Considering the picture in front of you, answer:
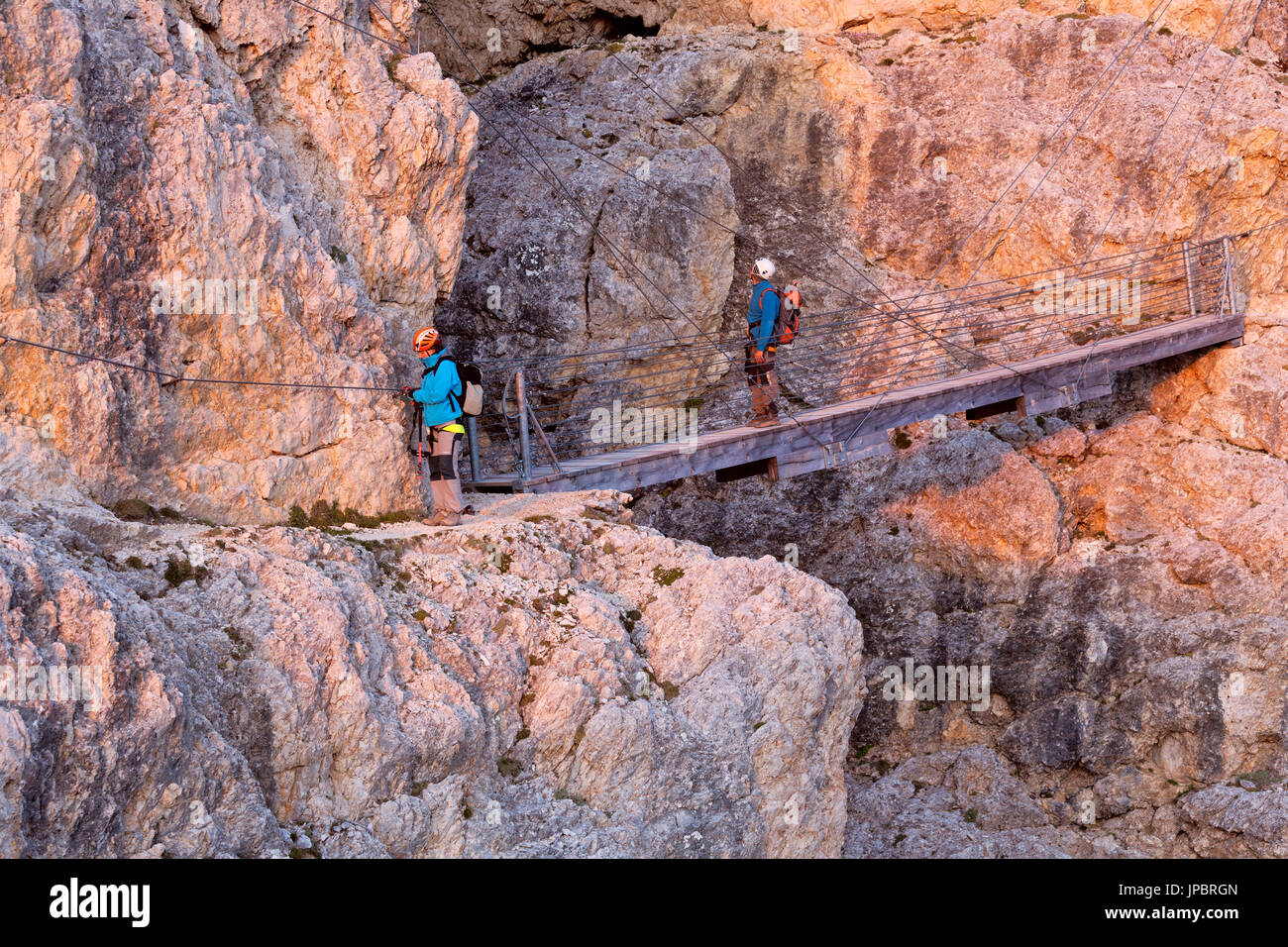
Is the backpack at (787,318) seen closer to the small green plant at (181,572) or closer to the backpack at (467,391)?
the backpack at (467,391)

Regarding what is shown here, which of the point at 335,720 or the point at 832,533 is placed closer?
the point at 335,720

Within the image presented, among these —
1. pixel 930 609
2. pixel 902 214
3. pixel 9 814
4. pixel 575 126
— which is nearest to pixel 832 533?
pixel 930 609

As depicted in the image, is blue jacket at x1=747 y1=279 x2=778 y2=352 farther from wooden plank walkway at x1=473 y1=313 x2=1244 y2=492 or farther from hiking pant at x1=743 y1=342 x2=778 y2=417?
wooden plank walkway at x1=473 y1=313 x2=1244 y2=492

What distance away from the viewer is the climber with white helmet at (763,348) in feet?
54.7

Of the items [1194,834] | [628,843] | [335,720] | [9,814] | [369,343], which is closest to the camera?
[9,814]

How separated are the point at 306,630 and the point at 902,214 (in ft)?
53.4

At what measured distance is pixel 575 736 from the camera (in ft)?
36.1

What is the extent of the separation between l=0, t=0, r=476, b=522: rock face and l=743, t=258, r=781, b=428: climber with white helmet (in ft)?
13.5

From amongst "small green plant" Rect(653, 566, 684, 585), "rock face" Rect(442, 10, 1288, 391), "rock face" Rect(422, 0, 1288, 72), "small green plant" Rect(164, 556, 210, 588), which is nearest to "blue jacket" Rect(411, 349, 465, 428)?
"small green plant" Rect(653, 566, 684, 585)

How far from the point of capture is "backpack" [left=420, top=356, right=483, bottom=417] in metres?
13.0

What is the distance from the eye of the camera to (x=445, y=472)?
42.4 feet

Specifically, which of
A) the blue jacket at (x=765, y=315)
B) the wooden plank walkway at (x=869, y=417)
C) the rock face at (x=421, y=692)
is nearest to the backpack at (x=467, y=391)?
the rock face at (x=421, y=692)

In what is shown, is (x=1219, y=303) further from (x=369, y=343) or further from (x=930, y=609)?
(x=369, y=343)

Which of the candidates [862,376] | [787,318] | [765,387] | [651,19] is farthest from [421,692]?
[651,19]
